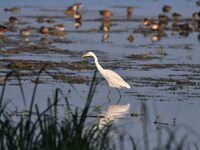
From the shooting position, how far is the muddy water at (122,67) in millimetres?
12453

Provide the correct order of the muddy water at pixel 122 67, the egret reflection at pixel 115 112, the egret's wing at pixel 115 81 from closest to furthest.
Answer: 1. the egret reflection at pixel 115 112
2. the muddy water at pixel 122 67
3. the egret's wing at pixel 115 81

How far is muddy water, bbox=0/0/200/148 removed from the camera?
12.5 meters

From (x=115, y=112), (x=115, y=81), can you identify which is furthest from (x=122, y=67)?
(x=115, y=112)

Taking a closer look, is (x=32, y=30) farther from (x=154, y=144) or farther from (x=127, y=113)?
(x=154, y=144)

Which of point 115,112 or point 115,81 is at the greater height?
point 115,81

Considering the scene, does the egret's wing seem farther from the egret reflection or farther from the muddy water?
the egret reflection

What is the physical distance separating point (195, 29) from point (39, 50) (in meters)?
9.24

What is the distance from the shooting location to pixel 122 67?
17141 mm

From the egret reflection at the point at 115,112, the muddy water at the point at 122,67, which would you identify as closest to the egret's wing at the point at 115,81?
the muddy water at the point at 122,67

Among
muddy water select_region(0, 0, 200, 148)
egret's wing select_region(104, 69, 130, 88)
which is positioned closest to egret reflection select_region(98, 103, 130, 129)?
muddy water select_region(0, 0, 200, 148)

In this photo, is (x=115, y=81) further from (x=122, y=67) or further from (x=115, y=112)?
(x=122, y=67)

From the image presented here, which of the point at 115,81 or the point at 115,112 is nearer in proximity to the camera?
the point at 115,112

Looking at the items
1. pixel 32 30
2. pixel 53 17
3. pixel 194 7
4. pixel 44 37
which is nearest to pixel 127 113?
pixel 44 37

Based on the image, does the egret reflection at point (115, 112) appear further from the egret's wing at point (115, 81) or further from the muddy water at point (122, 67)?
the egret's wing at point (115, 81)
